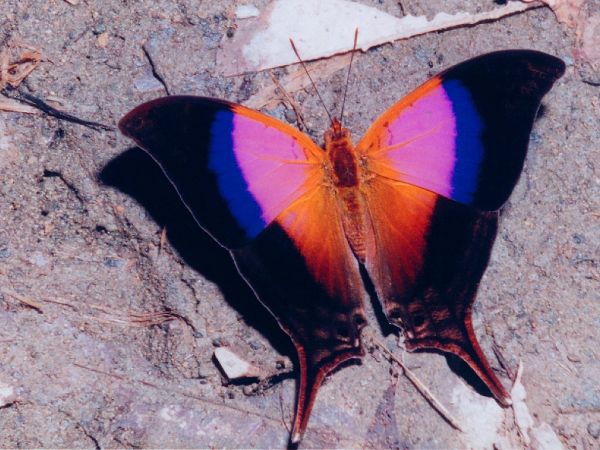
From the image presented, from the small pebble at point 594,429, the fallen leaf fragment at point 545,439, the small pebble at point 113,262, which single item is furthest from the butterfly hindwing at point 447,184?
the small pebble at point 113,262

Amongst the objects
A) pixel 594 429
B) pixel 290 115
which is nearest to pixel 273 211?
pixel 290 115

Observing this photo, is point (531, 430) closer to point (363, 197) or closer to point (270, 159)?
point (363, 197)

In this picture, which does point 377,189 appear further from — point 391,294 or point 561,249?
point 561,249

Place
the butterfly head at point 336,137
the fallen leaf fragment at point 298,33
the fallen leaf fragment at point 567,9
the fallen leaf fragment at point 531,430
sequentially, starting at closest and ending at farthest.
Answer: the butterfly head at point 336,137 < the fallen leaf fragment at point 531,430 < the fallen leaf fragment at point 298,33 < the fallen leaf fragment at point 567,9

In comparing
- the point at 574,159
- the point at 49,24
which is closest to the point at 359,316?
the point at 574,159

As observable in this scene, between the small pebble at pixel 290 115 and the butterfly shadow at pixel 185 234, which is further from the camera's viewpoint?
the small pebble at pixel 290 115

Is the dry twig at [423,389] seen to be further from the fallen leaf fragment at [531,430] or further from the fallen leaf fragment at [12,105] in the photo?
the fallen leaf fragment at [12,105]

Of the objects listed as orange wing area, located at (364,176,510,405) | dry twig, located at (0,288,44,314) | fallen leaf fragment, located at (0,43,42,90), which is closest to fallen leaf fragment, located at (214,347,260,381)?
orange wing area, located at (364,176,510,405)
